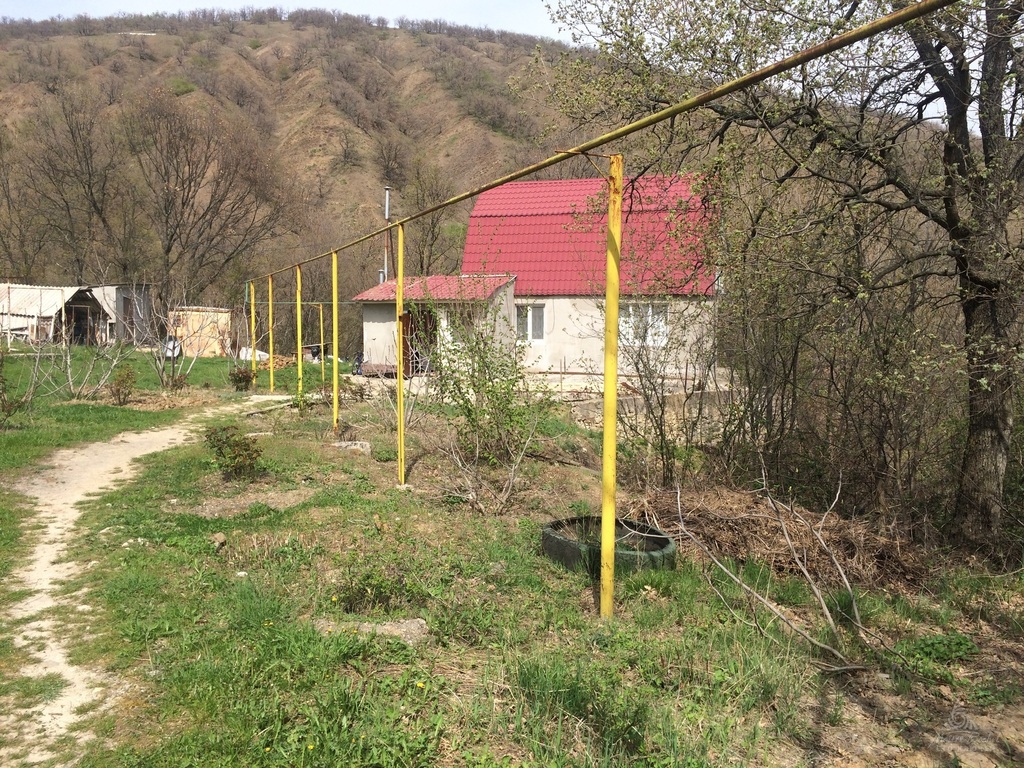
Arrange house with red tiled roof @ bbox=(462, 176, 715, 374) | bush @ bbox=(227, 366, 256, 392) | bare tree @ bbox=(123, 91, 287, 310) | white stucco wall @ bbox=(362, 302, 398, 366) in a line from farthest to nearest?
1. bare tree @ bbox=(123, 91, 287, 310)
2. white stucco wall @ bbox=(362, 302, 398, 366)
3. house with red tiled roof @ bbox=(462, 176, 715, 374)
4. bush @ bbox=(227, 366, 256, 392)

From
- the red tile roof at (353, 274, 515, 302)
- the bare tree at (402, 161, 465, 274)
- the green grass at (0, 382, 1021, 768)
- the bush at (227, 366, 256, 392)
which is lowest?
the green grass at (0, 382, 1021, 768)

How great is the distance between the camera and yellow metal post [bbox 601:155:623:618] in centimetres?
411

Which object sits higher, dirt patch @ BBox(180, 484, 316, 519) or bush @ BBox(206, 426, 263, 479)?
bush @ BBox(206, 426, 263, 479)

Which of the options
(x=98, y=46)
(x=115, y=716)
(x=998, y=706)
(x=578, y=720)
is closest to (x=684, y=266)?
(x=998, y=706)

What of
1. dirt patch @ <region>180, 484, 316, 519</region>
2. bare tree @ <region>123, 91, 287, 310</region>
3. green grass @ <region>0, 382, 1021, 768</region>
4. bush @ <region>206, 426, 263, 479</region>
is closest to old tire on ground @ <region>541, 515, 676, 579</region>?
green grass @ <region>0, 382, 1021, 768</region>

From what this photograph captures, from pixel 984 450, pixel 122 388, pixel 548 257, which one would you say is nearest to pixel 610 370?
pixel 984 450

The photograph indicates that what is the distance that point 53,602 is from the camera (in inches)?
179

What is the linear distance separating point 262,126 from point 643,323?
65142 millimetres

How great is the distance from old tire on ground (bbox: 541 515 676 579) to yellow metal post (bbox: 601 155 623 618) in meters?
0.81

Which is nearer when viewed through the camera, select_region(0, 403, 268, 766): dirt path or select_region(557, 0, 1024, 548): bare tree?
select_region(0, 403, 268, 766): dirt path

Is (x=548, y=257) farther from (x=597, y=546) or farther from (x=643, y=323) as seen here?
(x=597, y=546)

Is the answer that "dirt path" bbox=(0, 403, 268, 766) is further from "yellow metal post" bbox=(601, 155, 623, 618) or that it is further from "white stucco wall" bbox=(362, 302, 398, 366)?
Answer: "white stucco wall" bbox=(362, 302, 398, 366)

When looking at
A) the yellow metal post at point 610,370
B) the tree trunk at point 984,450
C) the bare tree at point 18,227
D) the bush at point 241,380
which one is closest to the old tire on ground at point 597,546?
the yellow metal post at point 610,370

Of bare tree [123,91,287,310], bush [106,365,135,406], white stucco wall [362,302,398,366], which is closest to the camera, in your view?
bush [106,365,135,406]
